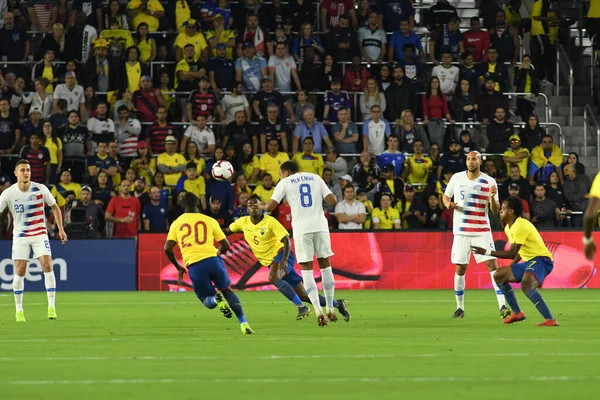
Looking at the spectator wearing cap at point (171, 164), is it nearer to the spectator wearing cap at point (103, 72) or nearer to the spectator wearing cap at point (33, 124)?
the spectator wearing cap at point (33, 124)

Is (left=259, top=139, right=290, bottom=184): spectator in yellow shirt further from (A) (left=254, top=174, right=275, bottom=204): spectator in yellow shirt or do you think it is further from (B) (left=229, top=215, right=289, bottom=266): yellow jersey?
(B) (left=229, top=215, right=289, bottom=266): yellow jersey

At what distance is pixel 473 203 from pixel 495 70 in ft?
Result: 42.0

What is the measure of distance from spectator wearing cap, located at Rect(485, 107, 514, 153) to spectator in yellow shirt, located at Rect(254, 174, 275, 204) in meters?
5.51

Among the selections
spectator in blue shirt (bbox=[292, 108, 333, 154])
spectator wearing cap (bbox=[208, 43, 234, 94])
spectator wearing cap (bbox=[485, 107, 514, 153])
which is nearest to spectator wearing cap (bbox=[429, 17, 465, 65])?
spectator wearing cap (bbox=[485, 107, 514, 153])

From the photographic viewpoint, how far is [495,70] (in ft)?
94.3

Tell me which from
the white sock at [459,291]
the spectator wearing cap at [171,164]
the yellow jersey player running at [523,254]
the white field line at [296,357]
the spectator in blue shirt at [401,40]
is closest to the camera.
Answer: the white field line at [296,357]

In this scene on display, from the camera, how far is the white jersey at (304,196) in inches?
589

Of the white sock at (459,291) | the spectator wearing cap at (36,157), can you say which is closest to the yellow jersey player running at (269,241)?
the white sock at (459,291)

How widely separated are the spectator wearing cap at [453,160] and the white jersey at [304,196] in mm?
11033

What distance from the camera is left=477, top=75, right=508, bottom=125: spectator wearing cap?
2756 cm

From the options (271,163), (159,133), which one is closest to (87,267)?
(159,133)

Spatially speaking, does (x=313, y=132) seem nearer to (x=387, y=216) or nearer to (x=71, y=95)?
(x=387, y=216)

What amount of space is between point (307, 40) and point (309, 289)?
14.2 m

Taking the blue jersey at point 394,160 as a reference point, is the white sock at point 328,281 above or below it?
below
